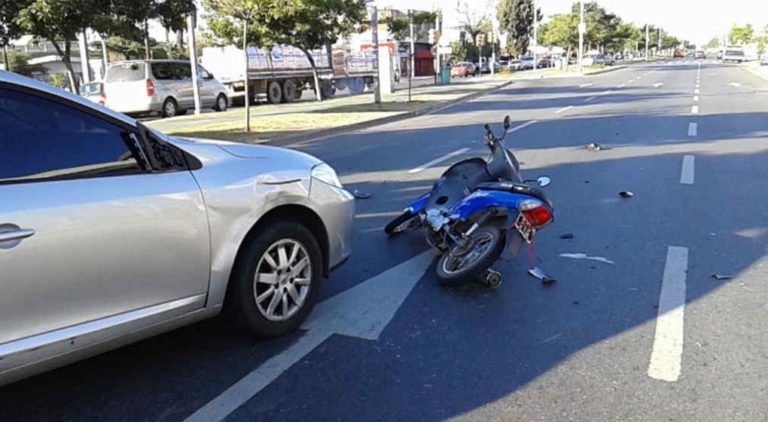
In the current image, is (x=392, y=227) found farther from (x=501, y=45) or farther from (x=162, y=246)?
(x=501, y=45)

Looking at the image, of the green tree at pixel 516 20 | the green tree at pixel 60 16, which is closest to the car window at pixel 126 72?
the green tree at pixel 60 16

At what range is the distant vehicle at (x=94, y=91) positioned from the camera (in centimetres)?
2078

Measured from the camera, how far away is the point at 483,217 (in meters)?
4.99

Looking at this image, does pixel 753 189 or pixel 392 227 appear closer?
pixel 392 227

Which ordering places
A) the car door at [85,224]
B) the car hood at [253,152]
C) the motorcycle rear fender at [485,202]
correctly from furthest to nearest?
the motorcycle rear fender at [485,202] < the car hood at [253,152] < the car door at [85,224]

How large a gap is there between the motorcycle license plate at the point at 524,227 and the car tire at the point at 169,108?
60.7 feet

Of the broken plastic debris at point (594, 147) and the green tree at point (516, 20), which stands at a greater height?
the green tree at point (516, 20)

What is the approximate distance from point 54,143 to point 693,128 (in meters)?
14.2

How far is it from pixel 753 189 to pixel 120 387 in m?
7.72

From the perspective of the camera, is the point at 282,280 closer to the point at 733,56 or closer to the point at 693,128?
the point at 693,128

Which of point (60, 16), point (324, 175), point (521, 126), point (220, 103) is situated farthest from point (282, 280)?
point (220, 103)

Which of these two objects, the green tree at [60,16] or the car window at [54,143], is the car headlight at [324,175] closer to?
the car window at [54,143]

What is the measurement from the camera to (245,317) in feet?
12.4

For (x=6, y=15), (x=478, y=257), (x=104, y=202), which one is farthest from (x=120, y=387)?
(x=6, y=15)
